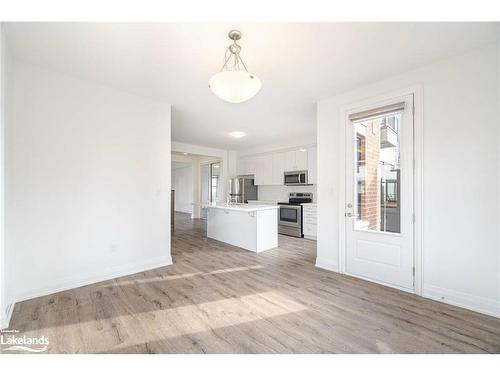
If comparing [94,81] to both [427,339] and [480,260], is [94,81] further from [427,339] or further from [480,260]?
[480,260]

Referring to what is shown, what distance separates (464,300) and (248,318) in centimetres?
216

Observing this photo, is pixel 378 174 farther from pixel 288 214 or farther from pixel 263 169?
pixel 263 169

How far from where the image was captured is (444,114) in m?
2.39

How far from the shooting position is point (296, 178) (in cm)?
616

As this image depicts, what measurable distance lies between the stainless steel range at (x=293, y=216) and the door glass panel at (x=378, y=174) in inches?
106

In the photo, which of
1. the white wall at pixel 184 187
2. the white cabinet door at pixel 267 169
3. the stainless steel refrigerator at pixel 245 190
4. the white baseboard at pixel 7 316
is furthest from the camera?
the white wall at pixel 184 187

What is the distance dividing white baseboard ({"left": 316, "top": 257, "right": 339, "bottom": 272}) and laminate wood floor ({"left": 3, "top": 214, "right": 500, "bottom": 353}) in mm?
180

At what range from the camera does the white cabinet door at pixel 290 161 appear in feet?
20.6

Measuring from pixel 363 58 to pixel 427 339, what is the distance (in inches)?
101

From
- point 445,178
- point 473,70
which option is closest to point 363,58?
point 473,70

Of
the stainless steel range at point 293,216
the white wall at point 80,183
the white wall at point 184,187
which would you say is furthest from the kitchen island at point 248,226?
the white wall at point 184,187

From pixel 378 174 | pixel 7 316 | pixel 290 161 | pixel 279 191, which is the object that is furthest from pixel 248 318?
pixel 279 191

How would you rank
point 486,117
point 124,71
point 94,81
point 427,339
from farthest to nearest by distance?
point 94,81 < point 124,71 < point 486,117 < point 427,339

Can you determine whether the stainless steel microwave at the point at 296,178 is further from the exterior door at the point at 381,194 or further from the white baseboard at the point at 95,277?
the white baseboard at the point at 95,277
